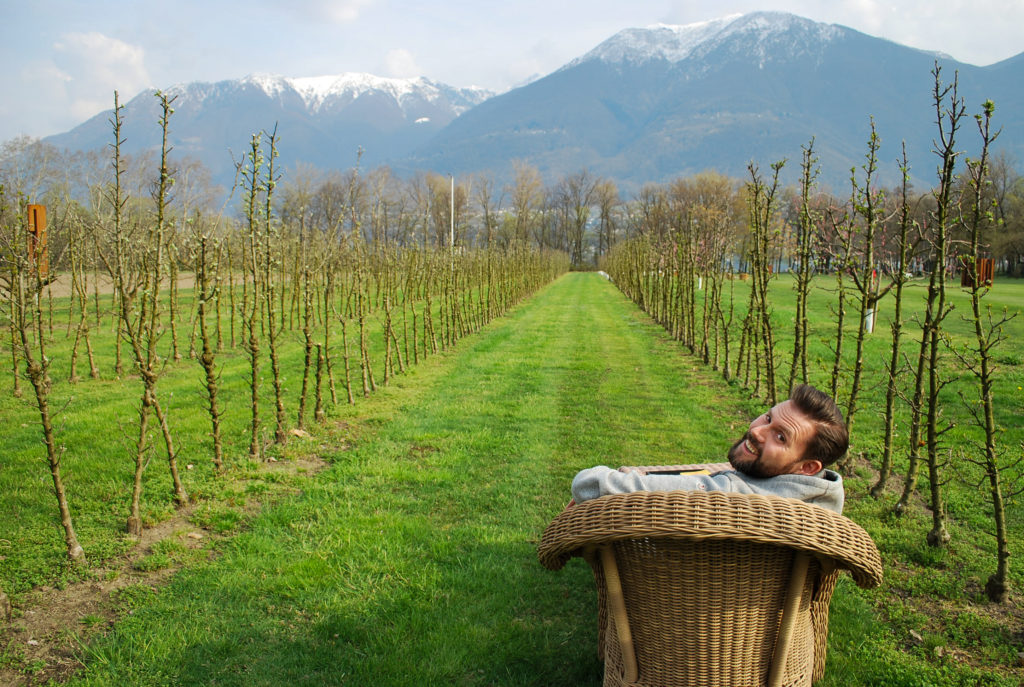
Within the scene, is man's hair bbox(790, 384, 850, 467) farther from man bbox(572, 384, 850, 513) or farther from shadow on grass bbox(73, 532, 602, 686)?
shadow on grass bbox(73, 532, 602, 686)

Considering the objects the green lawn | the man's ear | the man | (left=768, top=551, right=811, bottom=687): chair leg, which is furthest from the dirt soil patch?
the man's ear

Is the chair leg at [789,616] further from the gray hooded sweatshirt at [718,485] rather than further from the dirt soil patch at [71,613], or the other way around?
the dirt soil patch at [71,613]

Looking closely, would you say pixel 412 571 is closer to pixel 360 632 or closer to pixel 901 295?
pixel 360 632

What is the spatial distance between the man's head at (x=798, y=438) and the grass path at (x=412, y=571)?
118 centimetres

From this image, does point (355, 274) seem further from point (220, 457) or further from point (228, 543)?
point (228, 543)

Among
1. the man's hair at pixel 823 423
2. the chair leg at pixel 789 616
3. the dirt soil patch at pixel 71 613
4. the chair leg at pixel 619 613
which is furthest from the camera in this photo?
the dirt soil patch at pixel 71 613

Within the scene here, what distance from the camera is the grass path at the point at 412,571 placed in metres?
2.61

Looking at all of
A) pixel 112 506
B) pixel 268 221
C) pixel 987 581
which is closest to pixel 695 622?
pixel 987 581

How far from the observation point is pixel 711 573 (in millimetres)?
1792

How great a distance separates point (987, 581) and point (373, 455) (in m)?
3.94

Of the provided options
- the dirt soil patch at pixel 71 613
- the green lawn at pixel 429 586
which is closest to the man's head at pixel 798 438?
the green lawn at pixel 429 586

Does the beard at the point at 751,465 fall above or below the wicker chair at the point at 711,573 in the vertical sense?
above

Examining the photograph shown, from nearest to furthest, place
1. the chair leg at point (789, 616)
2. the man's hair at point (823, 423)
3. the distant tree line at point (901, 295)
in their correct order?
1. the chair leg at point (789, 616)
2. the man's hair at point (823, 423)
3. the distant tree line at point (901, 295)

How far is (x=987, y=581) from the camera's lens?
3.18m
